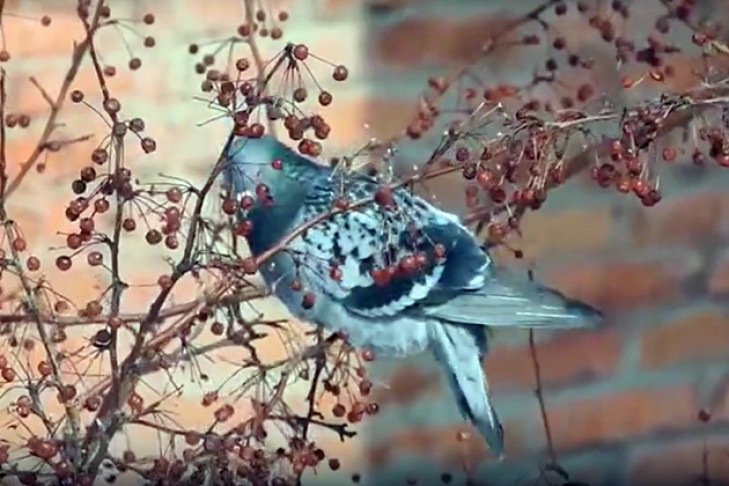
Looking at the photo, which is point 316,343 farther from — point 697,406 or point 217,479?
point 697,406

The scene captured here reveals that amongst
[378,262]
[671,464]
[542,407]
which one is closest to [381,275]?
[378,262]

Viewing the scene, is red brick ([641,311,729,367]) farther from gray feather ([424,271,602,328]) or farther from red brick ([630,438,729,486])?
gray feather ([424,271,602,328])

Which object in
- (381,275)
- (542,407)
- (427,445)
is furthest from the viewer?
(427,445)

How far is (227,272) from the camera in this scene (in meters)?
0.68

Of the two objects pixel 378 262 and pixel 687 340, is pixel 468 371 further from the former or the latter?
pixel 687 340

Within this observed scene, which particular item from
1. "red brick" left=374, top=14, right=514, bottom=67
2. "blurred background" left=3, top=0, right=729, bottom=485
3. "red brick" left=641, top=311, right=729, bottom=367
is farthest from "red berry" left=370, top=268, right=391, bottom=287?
"red brick" left=641, top=311, right=729, bottom=367

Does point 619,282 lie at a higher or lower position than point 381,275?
lower

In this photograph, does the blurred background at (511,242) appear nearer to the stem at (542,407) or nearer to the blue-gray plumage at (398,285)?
the stem at (542,407)

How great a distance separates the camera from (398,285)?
2.62 feet

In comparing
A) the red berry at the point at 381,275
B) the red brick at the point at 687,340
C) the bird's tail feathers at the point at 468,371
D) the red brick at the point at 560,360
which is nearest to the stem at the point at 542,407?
the red brick at the point at 560,360

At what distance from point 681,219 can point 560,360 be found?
0.19 meters

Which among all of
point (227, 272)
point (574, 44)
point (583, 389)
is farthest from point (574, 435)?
point (227, 272)

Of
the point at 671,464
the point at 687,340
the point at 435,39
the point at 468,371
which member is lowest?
the point at 671,464

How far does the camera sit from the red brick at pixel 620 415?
4.00 ft
